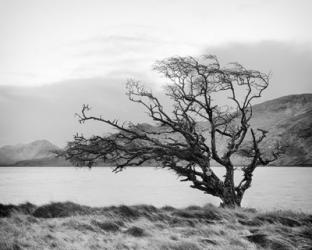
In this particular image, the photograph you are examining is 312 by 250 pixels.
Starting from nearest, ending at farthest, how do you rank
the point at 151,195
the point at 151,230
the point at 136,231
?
1. the point at 136,231
2. the point at 151,230
3. the point at 151,195

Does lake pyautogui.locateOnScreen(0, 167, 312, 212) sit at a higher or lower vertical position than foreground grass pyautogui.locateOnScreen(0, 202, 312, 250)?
lower

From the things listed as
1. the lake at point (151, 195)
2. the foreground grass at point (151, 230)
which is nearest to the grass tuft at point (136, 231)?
the foreground grass at point (151, 230)

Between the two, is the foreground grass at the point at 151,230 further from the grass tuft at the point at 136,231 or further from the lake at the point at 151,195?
the lake at the point at 151,195

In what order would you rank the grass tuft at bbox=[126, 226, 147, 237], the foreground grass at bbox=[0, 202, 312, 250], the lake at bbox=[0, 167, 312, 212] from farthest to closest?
the lake at bbox=[0, 167, 312, 212], the grass tuft at bbox=[126, 226, 147, 237], the foreground grass at bbox=[0, 202, 312, 250]

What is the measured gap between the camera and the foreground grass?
945 cm

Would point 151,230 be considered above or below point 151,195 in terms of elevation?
above

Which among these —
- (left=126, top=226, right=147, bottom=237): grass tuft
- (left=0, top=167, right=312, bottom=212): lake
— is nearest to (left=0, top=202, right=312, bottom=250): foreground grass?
(left=126, top=226, right=147, bottom=237): grass tuft

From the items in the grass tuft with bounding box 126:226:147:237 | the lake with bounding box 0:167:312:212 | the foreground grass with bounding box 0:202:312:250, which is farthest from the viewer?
the lake with bounding box 0:167:312:212

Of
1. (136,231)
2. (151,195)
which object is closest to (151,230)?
(136,231)

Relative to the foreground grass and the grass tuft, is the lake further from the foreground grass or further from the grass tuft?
the grass tuft

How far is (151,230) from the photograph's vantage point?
453 inches

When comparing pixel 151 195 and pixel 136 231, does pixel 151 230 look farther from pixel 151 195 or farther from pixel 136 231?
pixel 151 195

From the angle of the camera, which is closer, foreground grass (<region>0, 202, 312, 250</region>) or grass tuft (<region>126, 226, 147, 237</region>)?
foreground grass (<region>0, 202, 312, 250</region>)

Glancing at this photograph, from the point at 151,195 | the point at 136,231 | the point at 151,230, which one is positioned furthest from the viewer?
the point at 151,195
